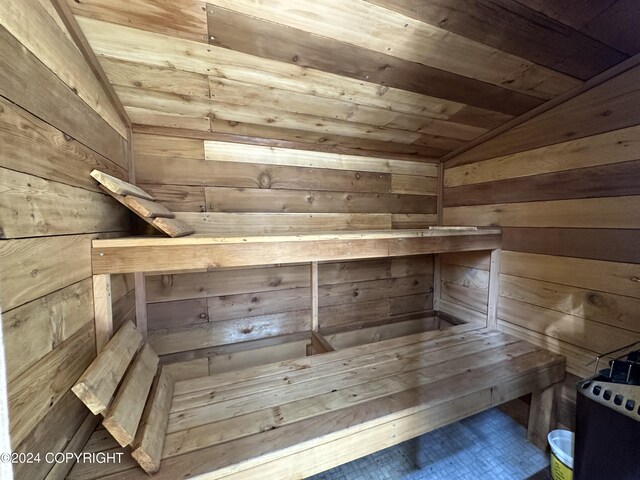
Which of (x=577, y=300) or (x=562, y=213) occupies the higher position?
(x=562, y=213)

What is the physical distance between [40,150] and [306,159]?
47.7 inches

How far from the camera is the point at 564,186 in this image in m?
1.28

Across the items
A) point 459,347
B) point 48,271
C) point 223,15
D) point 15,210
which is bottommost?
point 459,347

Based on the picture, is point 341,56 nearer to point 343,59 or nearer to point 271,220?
point 343,59

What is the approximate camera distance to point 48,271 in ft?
1.95

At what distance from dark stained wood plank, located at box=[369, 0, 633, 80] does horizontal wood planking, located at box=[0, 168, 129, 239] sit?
40.6 inches

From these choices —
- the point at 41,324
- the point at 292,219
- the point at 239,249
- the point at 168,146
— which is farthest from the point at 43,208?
the point at 292,219

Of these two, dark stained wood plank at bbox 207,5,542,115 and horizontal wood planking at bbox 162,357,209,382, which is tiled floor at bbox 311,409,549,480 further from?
dark stained wood plank at bbox 207,5,542,115

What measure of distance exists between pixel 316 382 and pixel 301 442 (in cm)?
31

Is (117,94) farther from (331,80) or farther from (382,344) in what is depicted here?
(382,344)

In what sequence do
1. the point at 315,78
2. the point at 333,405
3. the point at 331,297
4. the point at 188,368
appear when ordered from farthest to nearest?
1. the point at 331,297
2. the point at 188,368
3. the point at 315,78
4. the point at 333,405

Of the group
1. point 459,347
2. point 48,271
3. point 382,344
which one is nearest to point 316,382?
point 382,344

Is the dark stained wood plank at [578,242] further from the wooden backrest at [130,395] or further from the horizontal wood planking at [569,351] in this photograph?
the wooden backrest at [130,395]

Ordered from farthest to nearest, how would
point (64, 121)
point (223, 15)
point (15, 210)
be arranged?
point (223, 15) → point (64, 121) → point (15, 210)
